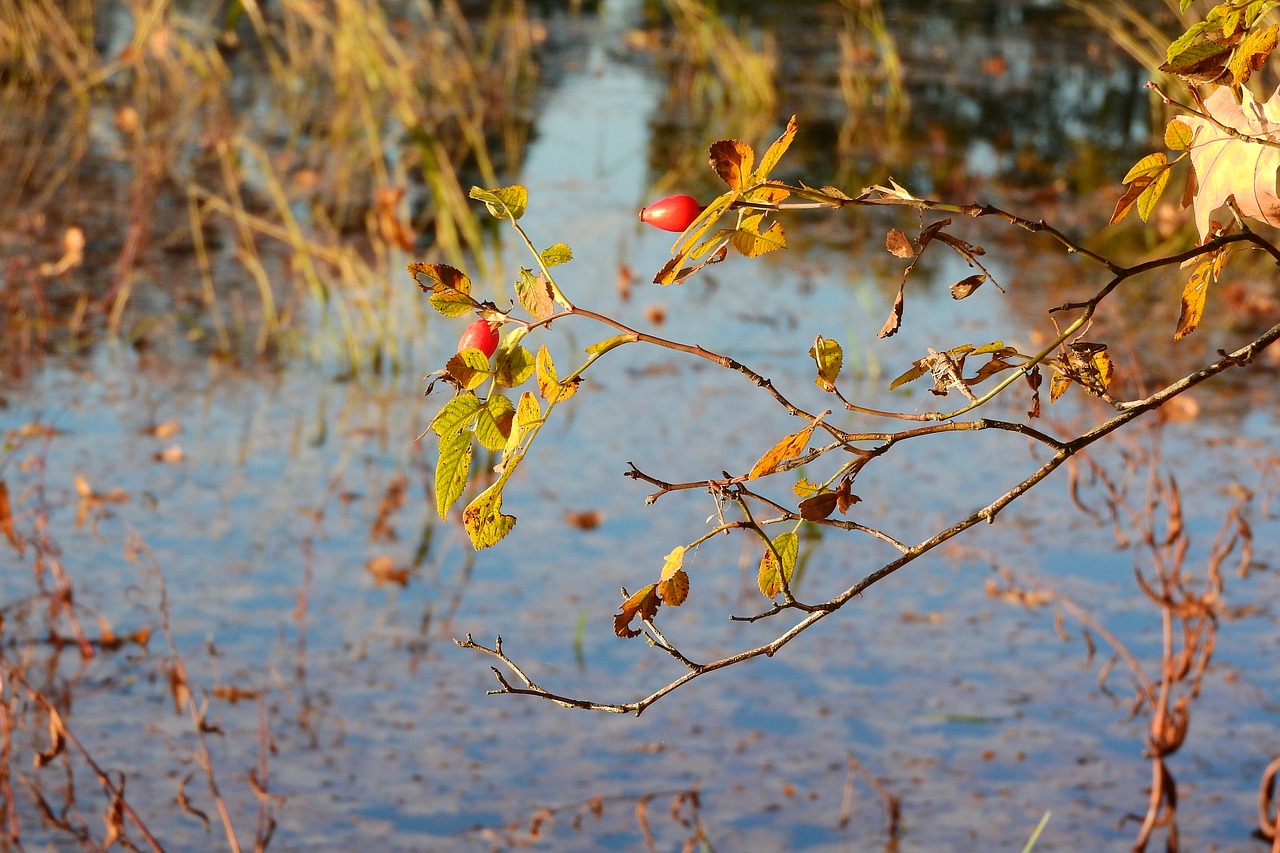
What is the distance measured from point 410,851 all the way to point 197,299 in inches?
91.1

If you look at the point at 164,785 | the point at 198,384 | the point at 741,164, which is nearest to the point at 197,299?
the point at 198,384

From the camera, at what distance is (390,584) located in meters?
2.69

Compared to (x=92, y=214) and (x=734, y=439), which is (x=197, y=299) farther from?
(x=734, y=439)

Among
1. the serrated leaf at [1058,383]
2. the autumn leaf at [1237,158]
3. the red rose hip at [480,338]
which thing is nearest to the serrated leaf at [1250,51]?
the autumn leaf at [1237,158]

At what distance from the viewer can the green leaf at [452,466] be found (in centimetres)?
66

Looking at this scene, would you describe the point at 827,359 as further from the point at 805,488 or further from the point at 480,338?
the point at 480,338

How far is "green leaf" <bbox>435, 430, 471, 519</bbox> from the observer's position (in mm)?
663

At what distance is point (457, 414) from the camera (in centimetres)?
66

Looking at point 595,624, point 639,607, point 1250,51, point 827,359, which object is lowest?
point 639,607

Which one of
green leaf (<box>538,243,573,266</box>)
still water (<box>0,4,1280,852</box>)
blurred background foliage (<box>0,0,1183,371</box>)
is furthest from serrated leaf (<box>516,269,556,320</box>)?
blurred background foliage (<box>0,0,1183,371</box>)

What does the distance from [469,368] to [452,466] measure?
42 mm

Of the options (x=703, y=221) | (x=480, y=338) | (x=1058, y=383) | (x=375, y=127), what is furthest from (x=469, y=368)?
(x=375, y=127)

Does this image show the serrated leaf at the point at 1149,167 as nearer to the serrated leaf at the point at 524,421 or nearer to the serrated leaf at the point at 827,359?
the serrated leaf at the point at 827,359

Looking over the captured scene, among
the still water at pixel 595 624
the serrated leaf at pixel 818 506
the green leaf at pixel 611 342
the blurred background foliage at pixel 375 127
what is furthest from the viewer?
the blurred background foliage at pixel 375 127
